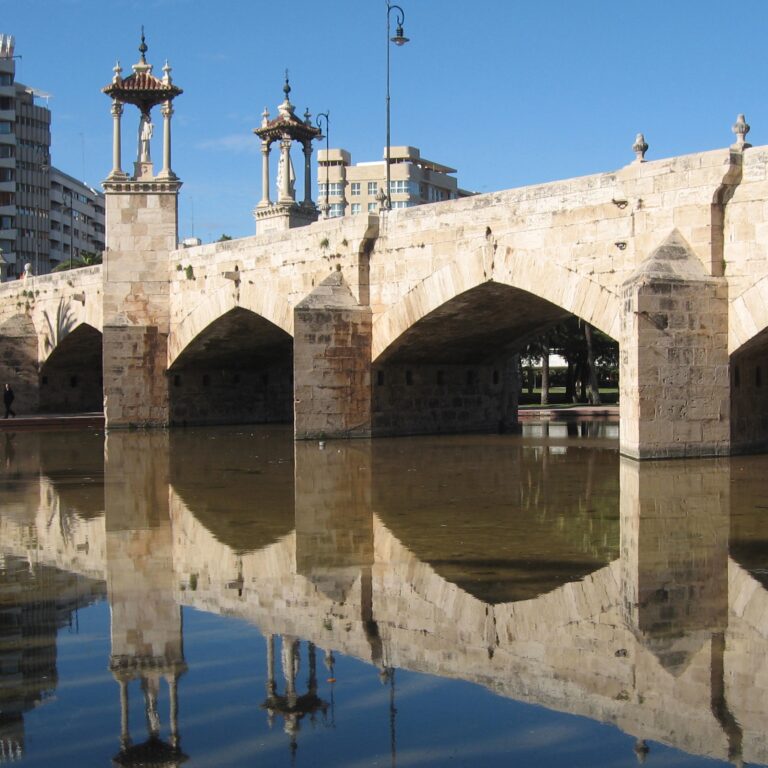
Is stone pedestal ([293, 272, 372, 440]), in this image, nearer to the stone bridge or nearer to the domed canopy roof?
the stone bridge

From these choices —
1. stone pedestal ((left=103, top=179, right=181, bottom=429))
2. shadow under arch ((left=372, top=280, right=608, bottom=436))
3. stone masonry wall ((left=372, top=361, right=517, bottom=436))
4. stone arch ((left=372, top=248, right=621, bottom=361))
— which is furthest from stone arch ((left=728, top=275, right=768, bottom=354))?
stone pedestal ((left=103, top=179, right=181, bottom=429))

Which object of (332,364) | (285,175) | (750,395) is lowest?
(750,395)

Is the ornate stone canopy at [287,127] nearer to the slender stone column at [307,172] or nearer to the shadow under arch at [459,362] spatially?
the slender stone column at [307,172]

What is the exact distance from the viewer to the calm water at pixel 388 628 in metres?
4.11

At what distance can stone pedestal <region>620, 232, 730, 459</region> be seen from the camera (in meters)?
13.7

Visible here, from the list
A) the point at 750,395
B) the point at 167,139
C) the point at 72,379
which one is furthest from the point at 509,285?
the point at 72,379

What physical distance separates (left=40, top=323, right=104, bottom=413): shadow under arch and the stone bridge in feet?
0.33

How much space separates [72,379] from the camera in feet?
112

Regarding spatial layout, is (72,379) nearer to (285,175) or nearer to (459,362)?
(285,175)

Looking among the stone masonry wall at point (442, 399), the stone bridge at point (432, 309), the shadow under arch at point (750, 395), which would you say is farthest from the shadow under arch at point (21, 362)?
the shadow under arch at point (750, 395)

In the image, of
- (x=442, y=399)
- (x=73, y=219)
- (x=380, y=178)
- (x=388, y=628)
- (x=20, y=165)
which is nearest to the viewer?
(x=388, y=628)

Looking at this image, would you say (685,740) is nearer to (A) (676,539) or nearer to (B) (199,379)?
(A) (676,539)

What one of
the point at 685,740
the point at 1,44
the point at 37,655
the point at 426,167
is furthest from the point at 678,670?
the point at 426,167

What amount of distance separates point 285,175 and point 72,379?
954 cm
